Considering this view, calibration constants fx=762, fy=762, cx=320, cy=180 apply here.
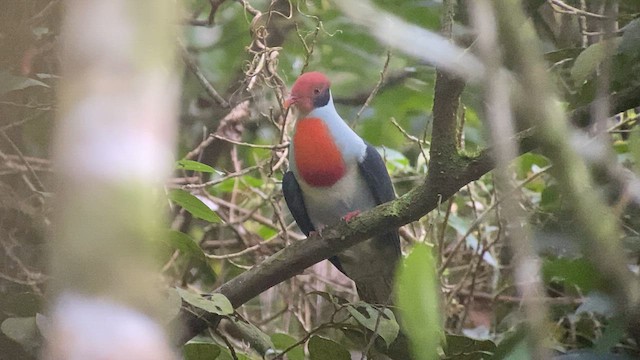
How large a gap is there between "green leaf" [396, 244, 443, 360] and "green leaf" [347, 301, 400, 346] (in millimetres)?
587

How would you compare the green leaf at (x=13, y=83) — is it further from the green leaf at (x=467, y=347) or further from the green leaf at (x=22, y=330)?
the green leaf at (x=467, y=347)

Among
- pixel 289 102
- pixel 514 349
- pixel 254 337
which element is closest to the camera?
pixel 514 349

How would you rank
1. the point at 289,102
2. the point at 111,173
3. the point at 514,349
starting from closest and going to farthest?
the point at 111,173 < the point at 514,349 < the point at 289,102

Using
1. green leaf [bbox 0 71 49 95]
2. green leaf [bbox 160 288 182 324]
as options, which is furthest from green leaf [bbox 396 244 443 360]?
green leaf [bbox 0 71 49 95]

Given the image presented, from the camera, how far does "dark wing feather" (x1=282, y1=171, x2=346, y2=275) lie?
1559 millimetres

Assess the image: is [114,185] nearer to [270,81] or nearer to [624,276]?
[624,276]

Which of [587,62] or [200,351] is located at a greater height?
[587,62]

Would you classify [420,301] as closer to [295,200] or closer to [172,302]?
[172,302]

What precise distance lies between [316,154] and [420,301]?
1019mm

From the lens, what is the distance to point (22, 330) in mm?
1011

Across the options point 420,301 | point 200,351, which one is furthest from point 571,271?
point 420,301

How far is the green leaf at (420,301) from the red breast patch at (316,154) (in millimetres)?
994

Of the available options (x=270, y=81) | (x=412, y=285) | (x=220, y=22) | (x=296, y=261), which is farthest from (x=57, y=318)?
(x=220, y=22)

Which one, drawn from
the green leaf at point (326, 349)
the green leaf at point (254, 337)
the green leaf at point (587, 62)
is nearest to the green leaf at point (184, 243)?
the green leaf at point (254, 337)
